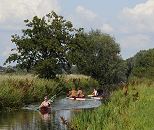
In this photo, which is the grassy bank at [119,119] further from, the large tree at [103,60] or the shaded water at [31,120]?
the large tree at [103,60]

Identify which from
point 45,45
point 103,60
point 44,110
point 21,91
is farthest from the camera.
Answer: point 103,60

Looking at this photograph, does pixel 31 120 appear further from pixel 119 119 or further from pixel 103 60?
pixel 103 60

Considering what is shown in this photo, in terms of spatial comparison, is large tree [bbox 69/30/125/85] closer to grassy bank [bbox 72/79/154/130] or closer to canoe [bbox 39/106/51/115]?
canoe [bbox 39/106/51/115]

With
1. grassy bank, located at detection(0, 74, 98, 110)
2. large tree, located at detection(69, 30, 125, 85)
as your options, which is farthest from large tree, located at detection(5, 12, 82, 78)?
large tree, located at detection(69, 30, 125, 85)

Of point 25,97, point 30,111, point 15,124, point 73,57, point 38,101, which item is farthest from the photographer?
point 73,57

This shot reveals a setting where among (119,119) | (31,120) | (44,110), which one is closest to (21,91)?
(44,110)

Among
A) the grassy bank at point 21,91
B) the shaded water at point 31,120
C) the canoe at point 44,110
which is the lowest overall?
the shaded water at point 31,120

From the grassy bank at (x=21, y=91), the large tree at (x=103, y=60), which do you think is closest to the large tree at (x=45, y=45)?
the grassy bank at (x=21, y=91)

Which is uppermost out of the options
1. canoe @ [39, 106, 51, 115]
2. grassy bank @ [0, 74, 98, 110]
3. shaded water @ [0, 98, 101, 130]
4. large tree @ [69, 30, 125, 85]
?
large tree @ [69, 30, 125, 85]

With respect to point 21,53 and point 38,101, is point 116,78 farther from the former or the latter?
point 38,101

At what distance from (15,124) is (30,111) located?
301 inches

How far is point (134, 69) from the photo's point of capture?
114500 millimetres

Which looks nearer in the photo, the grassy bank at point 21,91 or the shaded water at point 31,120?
the shaded water at point 31,120

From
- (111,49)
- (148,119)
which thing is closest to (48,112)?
(148,119)
